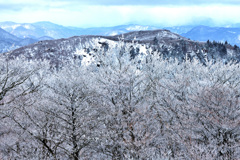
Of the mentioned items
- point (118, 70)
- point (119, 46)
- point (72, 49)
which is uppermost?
point (119, 46)

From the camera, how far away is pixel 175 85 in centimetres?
2361

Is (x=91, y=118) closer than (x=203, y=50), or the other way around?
(x=91, y=118)

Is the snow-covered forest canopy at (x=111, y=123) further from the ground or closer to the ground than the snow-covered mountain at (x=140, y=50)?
further from the ground

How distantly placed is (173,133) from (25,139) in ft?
40.6

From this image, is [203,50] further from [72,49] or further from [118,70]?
[118,70]

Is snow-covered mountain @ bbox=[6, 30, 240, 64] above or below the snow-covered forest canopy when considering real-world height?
below

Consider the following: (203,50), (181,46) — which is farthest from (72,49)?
(203,50)

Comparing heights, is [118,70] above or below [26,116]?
above

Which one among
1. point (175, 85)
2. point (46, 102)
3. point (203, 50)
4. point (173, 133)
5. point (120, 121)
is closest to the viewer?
point (120, 121)

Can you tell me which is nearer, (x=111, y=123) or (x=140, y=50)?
(x=111, y=123)

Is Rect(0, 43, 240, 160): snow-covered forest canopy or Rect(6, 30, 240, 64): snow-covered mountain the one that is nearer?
Rect(0, 43, 240, 160): snow-covered forest canopy

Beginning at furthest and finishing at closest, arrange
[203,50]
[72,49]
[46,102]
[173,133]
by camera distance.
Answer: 1. [72,49]
2. [203,50]
3. [173,133]
4. [46,102]

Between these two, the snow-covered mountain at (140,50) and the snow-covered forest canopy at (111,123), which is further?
the snow-covered mountain at (140,50)

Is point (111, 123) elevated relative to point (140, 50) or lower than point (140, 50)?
elevated
